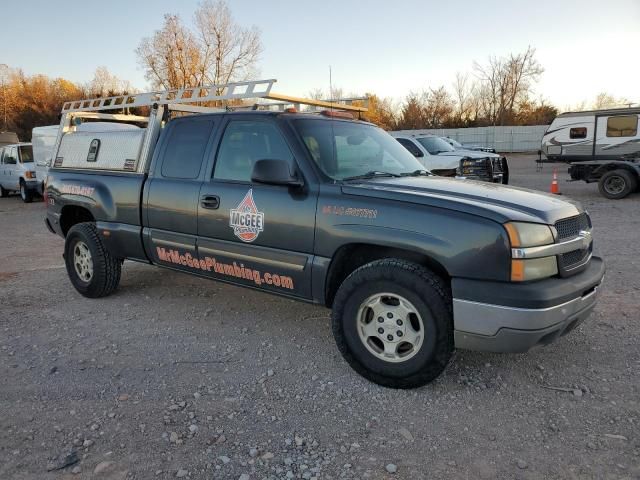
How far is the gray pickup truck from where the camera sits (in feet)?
9.45

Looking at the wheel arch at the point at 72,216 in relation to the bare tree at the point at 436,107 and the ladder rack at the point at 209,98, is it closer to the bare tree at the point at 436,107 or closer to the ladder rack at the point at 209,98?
the ladder rack at the point at 209,98

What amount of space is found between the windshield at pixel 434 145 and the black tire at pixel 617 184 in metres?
4.11

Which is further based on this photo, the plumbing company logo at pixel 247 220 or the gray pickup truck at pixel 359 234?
the plumbing company logo at pixel 247 220

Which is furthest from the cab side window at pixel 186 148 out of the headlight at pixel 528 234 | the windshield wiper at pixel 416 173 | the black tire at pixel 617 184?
the black tire at pixel 617 184

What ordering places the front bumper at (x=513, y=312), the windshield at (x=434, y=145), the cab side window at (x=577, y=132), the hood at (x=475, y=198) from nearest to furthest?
the front bumper at (x=513, y=312)
the hood at (x=475, y=198)
the windshield at (x=434, y=145)
the cab side window at (x=577, y=132)

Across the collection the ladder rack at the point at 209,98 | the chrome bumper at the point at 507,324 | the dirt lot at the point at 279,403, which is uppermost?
the ladder rack at the point at 209,98

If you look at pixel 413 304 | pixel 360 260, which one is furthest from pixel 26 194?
pixel 413 304

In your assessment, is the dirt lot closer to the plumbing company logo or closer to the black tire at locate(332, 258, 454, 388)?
the black tire at locate(332, 258, 454, 388)

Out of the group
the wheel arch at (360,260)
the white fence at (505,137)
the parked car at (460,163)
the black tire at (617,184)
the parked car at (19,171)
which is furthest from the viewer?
the white fence at (505,137)

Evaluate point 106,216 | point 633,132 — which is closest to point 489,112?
point 633,132

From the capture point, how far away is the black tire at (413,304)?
3.02 metres

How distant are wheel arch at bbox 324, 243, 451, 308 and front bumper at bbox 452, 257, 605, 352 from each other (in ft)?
0.87

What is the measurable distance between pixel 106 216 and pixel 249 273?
193 cm

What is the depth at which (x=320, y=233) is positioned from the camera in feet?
11.4
